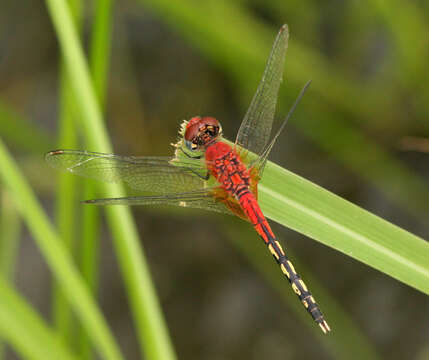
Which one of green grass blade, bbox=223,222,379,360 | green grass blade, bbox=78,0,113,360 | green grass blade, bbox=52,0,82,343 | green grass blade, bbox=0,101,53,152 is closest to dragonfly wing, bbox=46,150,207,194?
green grass blade, bbox=78,0,113,360

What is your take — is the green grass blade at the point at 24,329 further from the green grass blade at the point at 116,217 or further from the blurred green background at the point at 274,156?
the blurred green background at the point at 274,156

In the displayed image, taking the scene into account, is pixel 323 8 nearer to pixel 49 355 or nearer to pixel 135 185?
pixel 135 185

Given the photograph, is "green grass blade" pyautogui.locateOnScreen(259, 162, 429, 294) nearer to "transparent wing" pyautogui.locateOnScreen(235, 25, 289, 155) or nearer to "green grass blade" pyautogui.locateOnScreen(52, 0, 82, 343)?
"transparent wing" pyautogui.locateOnScreen(235, 25, 289, 155)

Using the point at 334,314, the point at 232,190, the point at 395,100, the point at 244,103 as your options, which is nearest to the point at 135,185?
the point at 232,190

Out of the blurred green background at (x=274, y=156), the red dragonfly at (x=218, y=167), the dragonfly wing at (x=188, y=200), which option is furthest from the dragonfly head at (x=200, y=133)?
the blurred green background at (x=274, y=156)

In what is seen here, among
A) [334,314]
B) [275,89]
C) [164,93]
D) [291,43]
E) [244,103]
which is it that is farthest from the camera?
[164,93]

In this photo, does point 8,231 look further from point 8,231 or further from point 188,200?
point 188,200

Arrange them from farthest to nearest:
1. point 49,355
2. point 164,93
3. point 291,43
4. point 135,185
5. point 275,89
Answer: point 164,93 → point 291,43 → point 275,89 → point 135,185 → point 49,355
